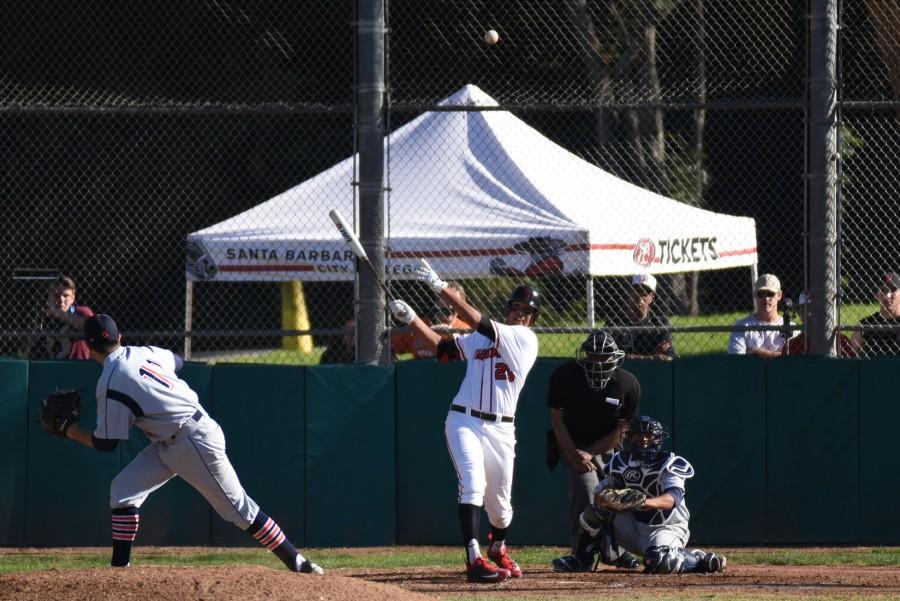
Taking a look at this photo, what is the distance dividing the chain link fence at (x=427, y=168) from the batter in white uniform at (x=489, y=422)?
494 cm

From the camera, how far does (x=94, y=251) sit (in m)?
20.5

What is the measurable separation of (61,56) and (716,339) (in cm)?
1131

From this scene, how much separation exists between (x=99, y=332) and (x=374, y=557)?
3.04m

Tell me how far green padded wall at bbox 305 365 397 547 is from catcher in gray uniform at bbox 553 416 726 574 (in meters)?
1.96

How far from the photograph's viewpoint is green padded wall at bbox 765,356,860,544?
10.2m

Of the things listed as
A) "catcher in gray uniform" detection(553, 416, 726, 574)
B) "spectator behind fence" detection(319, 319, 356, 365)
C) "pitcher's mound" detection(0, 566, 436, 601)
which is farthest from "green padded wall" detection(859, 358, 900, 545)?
"pitcher's mound" detection(0, 566, 436, 601)

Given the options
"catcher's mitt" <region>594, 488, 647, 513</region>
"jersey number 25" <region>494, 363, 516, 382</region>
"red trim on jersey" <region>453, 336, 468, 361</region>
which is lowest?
"catcher's mitt" <region>594, 488, 647, 513</region>

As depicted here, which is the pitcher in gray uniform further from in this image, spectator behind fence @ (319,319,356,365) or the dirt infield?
spectator behind fence @ (319,319,356,365)

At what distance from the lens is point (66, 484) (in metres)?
10.4

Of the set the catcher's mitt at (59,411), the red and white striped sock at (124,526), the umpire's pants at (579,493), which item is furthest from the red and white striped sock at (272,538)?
the umpire's pants at (579,493)

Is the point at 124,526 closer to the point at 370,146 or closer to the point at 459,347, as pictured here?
the point at 459,347

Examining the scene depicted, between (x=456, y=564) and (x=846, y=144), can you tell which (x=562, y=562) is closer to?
(x=456, y=564)

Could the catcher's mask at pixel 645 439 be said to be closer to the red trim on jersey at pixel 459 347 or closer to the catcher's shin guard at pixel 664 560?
→ the catcher's shin guard at pixel 664 560

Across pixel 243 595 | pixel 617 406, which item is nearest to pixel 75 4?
pixel 617 406
